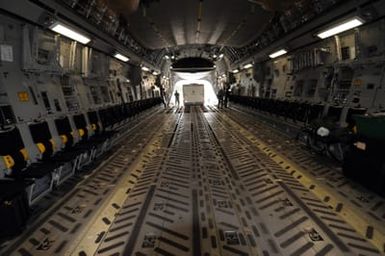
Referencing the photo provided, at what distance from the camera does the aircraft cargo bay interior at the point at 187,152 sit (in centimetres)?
382

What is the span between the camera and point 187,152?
895 centimetres

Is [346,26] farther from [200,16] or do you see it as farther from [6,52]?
[6,52]

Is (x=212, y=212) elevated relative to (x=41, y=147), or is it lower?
lower

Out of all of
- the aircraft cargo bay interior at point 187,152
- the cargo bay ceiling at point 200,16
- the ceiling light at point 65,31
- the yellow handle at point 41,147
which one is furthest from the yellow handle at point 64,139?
the cargo bay ceiling at point 200,16

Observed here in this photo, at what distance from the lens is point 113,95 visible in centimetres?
1336

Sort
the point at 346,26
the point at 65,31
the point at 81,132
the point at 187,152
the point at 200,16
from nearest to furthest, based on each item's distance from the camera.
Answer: the point at 65,31, the point at 346,26, the point at 81,132, the point at 187,152, the point at 200,16

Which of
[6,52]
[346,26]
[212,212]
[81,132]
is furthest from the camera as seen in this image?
[81,132]

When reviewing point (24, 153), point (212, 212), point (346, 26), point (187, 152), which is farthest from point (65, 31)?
point (346, 26)

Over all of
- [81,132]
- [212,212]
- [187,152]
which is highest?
[81,132]

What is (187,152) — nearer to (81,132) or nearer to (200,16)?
(81,132)

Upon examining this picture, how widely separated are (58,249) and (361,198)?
16.0 feet

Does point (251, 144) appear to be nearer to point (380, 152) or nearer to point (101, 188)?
point (380, 152)

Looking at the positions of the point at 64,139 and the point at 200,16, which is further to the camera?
the point at 200,16

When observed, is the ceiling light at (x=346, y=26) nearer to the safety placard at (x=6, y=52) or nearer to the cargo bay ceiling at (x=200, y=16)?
the cargo bay ceiling at (x=200, y=16)
